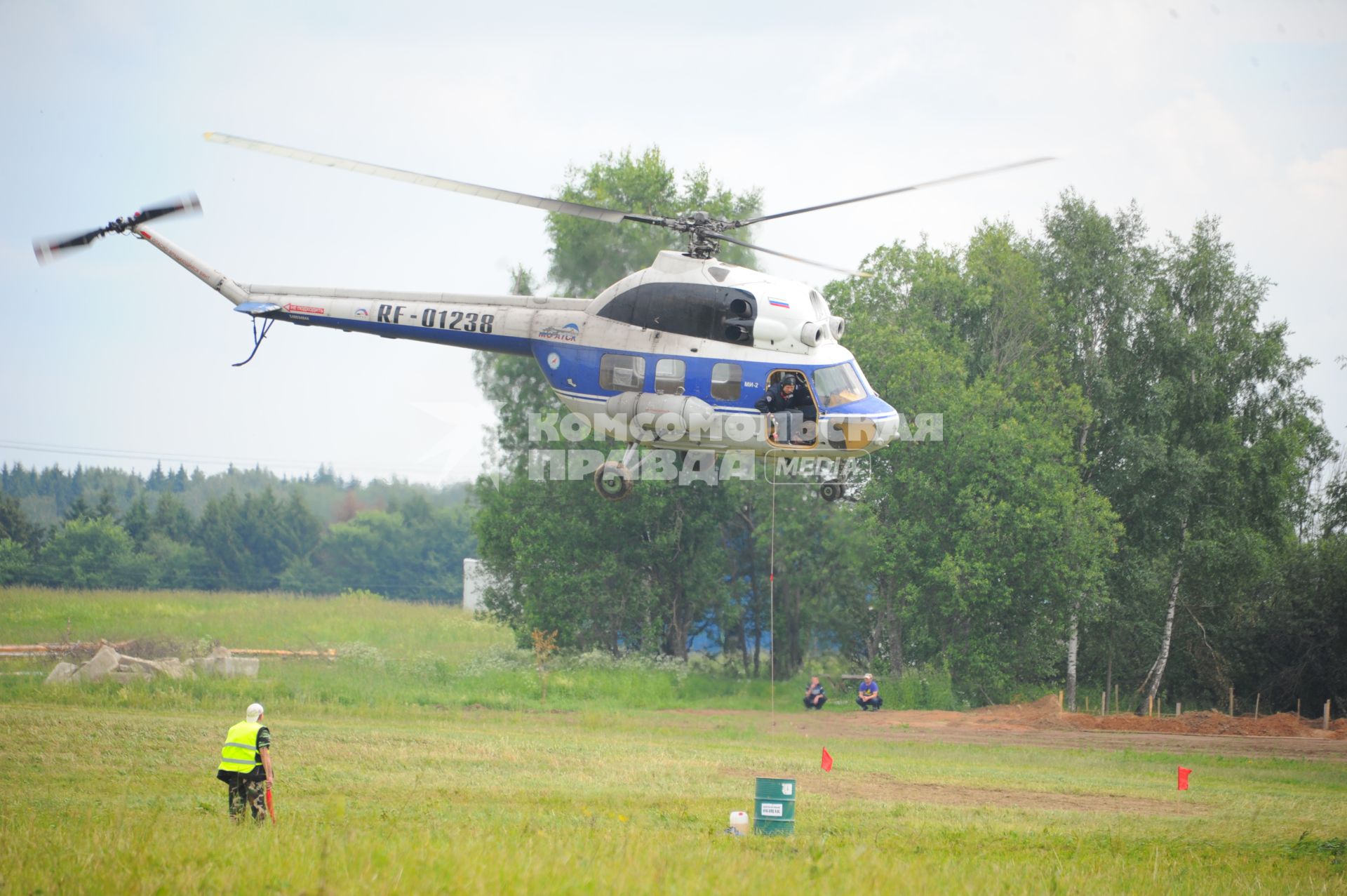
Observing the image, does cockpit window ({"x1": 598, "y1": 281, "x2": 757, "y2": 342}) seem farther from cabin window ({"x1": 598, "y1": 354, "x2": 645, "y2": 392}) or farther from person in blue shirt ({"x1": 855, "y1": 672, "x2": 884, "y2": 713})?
person in blue shirt ({"x1": 855, "y1": 672, "x2": 884, "y2": 713})

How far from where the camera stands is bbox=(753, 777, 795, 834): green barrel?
1234cm

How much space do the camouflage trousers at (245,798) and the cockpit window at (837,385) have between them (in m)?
10.3

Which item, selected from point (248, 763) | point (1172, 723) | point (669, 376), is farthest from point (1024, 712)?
point (248, 763)

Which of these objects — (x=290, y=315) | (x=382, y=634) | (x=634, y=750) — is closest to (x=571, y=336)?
(x=290, y=315)

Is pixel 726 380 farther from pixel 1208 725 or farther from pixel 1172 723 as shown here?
pixel 1208 725

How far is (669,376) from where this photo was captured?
19.0 metres

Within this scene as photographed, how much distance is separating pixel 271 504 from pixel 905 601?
1730 inches

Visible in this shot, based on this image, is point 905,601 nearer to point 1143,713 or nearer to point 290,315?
point 1143,713

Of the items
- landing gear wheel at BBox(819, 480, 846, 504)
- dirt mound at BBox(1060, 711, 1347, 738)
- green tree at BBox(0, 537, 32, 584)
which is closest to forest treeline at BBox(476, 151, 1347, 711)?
dirt mound at BBox(1060, 711, 1347, 738)

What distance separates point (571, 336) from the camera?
65.3 feet

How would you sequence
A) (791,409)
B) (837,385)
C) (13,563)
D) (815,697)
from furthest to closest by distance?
(13,563) → (815,697) → (837,385) → (791,409)

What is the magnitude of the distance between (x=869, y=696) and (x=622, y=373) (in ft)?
48.6

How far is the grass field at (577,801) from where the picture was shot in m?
9.06

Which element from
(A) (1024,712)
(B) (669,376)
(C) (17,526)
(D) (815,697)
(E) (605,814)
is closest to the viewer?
(E) (605,814)
